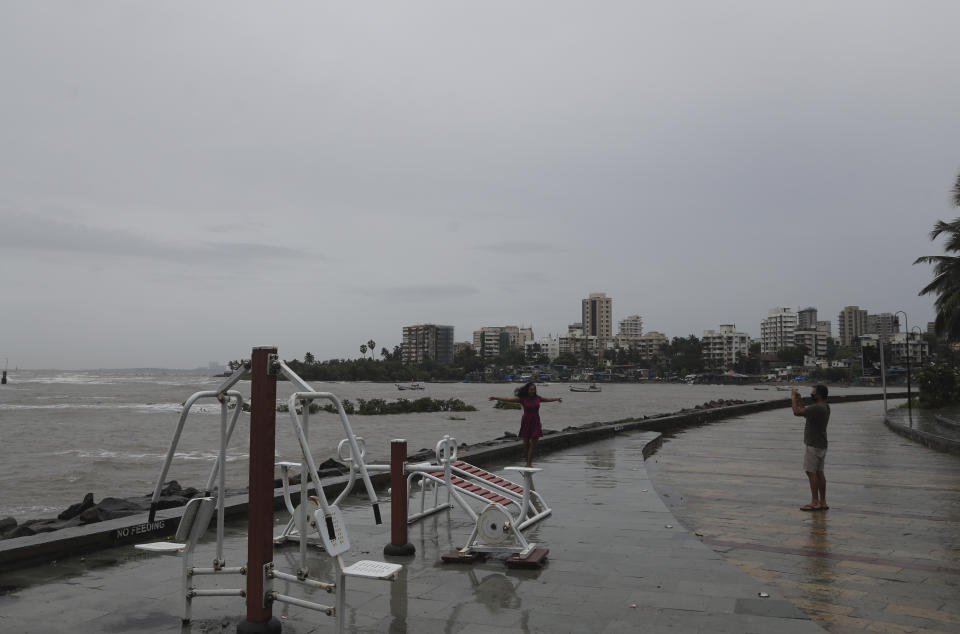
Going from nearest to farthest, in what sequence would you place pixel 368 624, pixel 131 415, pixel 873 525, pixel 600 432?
1. pixel 368 624
2. pixel 873 525
3. pixel 600 432
4. pixel 131 415

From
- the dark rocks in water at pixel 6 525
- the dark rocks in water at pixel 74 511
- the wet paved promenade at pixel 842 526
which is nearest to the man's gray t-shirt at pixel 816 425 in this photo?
the wet paved promenade at pixel 842 526

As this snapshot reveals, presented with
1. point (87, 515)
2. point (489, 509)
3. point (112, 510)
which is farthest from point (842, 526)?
point (112, 510)

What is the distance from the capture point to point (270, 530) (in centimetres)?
411

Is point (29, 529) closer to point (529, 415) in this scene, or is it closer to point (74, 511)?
point (74, 511)

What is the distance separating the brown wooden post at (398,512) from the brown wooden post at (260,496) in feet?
6.81

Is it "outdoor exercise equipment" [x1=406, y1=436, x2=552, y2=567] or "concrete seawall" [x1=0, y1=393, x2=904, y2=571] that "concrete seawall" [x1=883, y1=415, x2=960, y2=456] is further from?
"outdoor exercise equipment" [x1=406, y1=436, x2=552, y2=567]

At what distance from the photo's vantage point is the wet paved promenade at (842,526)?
16.3 ft

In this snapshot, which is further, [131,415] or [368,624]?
[131,415]

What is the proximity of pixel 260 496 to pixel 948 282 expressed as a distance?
36835 mm

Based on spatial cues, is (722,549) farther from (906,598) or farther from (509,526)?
(509,526)

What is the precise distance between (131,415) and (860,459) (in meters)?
50.2

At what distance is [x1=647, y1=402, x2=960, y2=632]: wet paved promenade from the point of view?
4953 mm

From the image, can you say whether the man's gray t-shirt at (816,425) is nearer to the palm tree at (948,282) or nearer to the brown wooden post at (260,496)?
the brown wooden post at (260,496)

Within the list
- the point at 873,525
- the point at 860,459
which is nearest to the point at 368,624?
the point at 873,525
